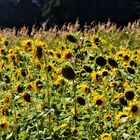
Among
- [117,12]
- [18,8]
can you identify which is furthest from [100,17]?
[18,8]

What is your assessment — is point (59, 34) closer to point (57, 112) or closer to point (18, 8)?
point (57, 112)

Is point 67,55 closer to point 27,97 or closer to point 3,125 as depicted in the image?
point 27,97

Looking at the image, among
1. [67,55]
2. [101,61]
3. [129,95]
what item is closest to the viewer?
[129,95]

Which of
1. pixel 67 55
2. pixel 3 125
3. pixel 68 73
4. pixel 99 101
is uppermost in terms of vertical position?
pixel 67 55

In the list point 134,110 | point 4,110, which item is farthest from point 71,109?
point 134,110

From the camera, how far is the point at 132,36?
29.7ft

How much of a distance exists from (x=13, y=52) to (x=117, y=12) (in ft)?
94.6

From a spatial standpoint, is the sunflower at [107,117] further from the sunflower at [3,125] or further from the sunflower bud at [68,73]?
the sunflower at [3,125]

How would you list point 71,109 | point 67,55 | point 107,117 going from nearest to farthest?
point 107,117, point 71,109, point 67,55

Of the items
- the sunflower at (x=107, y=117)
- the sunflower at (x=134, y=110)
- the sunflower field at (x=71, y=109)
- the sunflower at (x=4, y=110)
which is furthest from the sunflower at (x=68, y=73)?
the sunflower at (x=4, y=110)

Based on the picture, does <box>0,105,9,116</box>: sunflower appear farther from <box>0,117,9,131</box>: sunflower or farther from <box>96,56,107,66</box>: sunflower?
<box>96,56,107,66</box>: sunflower

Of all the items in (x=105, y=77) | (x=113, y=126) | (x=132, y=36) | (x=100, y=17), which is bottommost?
(x=113, y=126)

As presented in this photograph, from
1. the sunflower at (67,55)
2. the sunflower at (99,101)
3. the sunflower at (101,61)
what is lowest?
the sunflower at (99,101)

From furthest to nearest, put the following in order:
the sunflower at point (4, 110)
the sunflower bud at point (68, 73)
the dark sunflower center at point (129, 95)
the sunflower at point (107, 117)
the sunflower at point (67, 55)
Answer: the sunflower at point (67, 55) → the sunflower at point (4, 110) → the sunflower at point (107, 117) → the dark sunflower center at point (129, 95) → the sunflower bud at point (68, 73)
